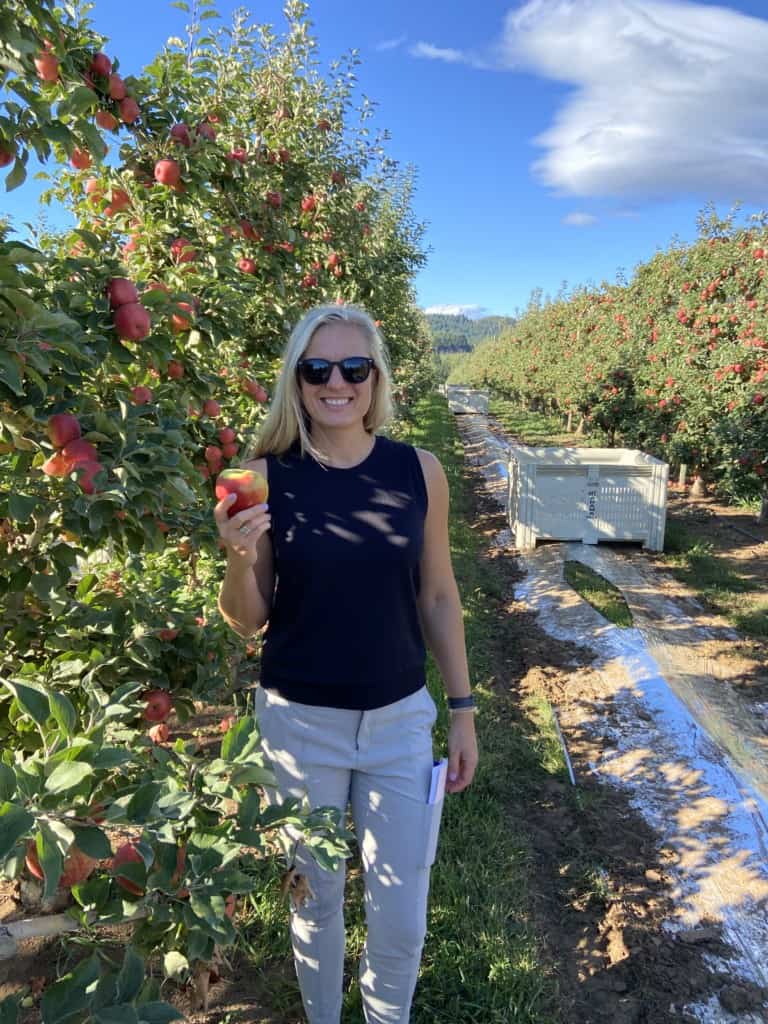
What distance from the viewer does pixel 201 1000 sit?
1.24m

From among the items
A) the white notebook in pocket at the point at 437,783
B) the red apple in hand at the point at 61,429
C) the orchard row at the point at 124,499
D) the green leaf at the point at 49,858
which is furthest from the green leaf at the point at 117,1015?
the white notebook in pocket at the point at 437,783

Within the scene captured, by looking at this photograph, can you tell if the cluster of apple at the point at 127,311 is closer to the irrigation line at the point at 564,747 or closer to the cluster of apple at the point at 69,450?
the cluster of apple at the point at 69,450

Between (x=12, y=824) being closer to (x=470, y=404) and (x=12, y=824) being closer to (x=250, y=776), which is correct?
(x=250, y=776)

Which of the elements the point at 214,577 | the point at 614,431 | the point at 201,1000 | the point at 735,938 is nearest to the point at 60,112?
the point at 201,1000

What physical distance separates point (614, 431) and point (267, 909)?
13.4m

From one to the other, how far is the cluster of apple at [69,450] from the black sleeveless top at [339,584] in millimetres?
511

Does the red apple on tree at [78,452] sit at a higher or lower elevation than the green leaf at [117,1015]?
higher

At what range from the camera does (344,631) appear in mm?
1663

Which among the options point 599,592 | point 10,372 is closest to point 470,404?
point 599,592

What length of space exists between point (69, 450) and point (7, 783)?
2.10 ft

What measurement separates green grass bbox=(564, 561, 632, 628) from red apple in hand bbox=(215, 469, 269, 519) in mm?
4849

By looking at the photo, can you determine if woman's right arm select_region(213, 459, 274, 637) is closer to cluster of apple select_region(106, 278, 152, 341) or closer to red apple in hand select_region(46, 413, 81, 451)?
red apple in hand select_region(46, 413, 81, 451)

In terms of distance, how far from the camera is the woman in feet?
5.46

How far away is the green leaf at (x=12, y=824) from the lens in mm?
699
